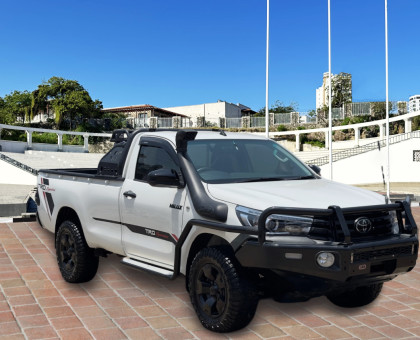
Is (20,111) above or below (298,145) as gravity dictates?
above

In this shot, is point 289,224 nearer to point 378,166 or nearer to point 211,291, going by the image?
point 211,291

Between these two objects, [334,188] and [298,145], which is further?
[298,145]

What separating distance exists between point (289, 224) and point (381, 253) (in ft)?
2.63

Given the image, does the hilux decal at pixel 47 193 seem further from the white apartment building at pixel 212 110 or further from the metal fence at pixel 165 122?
the white apartment building at pixel 212 110

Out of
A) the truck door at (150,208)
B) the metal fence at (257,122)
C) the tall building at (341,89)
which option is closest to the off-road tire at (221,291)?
the truck door at (150,208)

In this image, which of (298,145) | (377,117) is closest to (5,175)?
(298,145)

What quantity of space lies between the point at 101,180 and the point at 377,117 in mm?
55323

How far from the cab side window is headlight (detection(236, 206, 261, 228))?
1243 millimetres

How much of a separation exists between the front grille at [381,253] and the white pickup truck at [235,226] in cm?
1

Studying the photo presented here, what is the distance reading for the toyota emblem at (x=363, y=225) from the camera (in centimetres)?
381

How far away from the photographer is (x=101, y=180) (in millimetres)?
5398

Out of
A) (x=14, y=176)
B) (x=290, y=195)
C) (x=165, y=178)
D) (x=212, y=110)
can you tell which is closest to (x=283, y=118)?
(x=212, y=110)

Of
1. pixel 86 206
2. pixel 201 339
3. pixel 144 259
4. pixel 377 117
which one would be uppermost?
pixel 377 117

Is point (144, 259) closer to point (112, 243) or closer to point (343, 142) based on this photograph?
point (112, 243)
